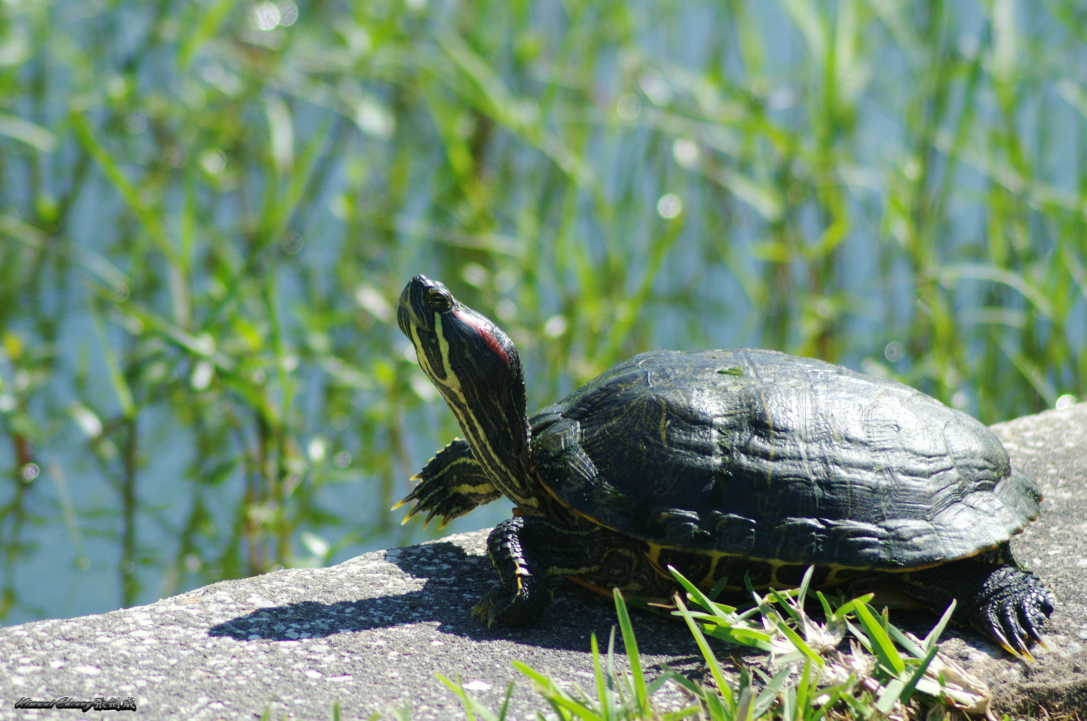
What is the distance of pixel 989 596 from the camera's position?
6.75 feet

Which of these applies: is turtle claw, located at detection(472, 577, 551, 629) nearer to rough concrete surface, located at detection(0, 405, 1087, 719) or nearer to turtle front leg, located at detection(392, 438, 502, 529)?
rough concrete surface, located at detection(0, 405, 1087, 719)

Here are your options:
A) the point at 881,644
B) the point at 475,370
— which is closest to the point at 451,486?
the point at 475,370

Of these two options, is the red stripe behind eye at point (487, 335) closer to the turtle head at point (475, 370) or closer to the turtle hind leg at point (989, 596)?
the turtle head at point (475, 370)

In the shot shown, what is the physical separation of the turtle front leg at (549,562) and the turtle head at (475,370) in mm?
162

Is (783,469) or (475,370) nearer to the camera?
(783,469)

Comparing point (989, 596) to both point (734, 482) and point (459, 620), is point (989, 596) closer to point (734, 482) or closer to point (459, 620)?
point (734, 482)

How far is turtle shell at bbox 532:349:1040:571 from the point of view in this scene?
6.73 ft

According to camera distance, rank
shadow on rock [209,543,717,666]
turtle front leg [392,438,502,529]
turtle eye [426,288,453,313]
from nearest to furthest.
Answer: shadow on rock [209,543,717,666], turtle eye [426,288,453,313], turtle front leg [392,438,502,529]

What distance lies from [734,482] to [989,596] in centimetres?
56

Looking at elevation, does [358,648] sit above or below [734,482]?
below

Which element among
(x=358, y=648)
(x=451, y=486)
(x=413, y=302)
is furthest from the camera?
(x=451, y=486)

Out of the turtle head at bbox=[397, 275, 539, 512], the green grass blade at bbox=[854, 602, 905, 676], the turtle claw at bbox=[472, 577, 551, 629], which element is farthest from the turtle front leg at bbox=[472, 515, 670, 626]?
the green grass blade at bbox=[854, 602, 905, 676]

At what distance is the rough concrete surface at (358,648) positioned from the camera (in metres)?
1.73

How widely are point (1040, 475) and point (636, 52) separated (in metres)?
3.18
